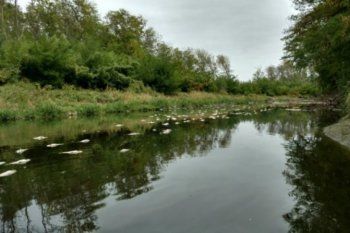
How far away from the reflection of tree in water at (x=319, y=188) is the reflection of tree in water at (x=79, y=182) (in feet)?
8.17

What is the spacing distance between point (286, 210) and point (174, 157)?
4.36 meters

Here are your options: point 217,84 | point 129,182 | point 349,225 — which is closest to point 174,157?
point 129,182

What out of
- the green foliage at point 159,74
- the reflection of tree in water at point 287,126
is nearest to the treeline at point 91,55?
the green foliage at point 159,74

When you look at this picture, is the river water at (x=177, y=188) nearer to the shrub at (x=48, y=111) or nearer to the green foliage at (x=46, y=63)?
the shrub at (x=48, y=111)

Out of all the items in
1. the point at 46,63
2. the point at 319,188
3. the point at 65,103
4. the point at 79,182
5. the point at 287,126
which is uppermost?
the point at 46,63

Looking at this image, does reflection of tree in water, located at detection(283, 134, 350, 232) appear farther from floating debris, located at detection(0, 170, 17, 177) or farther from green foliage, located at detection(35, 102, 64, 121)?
green foliage, located at detection(35, 102, 64, 121)

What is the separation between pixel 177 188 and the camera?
6145 millimetres

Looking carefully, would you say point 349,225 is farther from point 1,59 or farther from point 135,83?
point 135,83

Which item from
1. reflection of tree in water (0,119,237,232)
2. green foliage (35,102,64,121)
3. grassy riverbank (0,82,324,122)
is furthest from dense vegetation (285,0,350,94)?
green foliage (35,102,64,121)

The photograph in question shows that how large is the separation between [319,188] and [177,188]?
2354 millimetres

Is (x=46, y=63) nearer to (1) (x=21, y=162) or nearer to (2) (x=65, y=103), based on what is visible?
(2) (x=65, y=103)

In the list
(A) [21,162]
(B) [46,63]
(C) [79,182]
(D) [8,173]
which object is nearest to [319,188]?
(C) [79,182]

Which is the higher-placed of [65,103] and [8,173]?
[65,103]

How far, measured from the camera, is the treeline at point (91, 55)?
28.2 m
